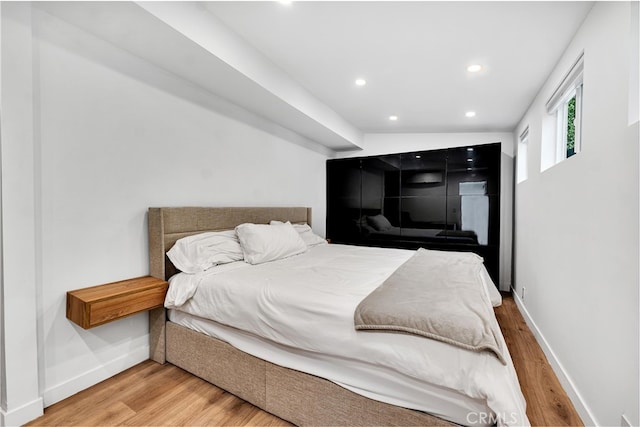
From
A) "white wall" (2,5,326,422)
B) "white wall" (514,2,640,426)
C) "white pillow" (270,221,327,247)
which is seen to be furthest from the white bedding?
"white pillow" (270,221,327,247)

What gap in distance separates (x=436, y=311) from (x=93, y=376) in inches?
89.2

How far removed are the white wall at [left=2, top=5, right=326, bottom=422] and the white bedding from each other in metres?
0.50

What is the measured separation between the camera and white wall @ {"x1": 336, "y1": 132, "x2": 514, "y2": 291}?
429 cm

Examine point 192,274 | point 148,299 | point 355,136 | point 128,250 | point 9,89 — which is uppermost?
point 355,136

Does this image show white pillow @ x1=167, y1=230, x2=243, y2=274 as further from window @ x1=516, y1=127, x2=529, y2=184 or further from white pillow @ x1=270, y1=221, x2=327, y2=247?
window @ x1=516, y1=127, x2=529, y2=184

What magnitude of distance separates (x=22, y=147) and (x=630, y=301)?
3.07 metres

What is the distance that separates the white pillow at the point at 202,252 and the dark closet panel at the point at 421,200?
266cm

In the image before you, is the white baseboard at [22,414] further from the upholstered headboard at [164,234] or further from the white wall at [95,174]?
the upholstered headboard at [164,234]

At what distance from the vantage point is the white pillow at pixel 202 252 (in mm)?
2219

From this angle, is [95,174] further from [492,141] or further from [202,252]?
[492,141]

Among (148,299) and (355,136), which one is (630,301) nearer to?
(148,299)

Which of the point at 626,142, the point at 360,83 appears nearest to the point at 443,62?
the point at 360,83

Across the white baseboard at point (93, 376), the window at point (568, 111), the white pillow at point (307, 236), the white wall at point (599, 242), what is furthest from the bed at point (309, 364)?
the window at point (568, 111)

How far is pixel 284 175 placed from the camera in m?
3.96
